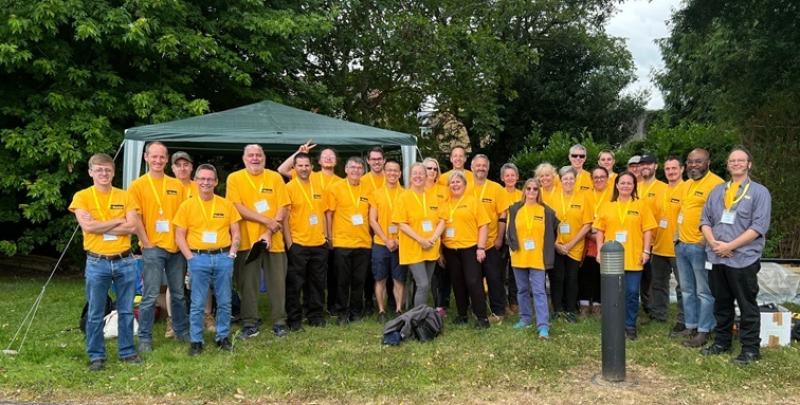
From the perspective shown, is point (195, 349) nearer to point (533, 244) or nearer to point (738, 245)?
point (533, 244)

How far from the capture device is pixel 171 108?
9.51 m

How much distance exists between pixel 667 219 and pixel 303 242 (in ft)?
12.0

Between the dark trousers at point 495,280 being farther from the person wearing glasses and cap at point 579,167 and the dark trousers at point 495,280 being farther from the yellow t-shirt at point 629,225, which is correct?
the person wearing glasses and cap at point 579,167

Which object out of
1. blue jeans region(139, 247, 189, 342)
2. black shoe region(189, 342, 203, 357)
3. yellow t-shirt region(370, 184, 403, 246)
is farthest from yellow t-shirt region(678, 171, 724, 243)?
blue jeans region(139, 247, 189, 342)

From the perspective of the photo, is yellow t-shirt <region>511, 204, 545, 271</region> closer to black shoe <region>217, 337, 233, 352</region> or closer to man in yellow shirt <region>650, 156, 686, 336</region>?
man in yellow shirt <region>650, 156, 686, 336</region>

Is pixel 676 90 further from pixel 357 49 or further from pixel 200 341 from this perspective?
pixel 200 341

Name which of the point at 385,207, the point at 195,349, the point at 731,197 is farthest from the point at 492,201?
the point at 195,349

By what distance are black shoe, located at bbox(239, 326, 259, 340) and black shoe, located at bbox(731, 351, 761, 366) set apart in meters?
4.24

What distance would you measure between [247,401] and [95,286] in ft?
5.26

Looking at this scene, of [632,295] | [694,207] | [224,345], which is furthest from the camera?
[632,295]

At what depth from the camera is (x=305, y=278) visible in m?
6.36

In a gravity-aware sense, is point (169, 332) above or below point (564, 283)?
Answer: below

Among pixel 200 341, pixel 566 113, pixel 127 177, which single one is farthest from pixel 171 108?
pixel 566 113

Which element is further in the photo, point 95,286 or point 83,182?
point 83,182
